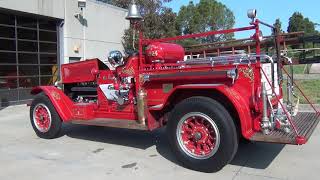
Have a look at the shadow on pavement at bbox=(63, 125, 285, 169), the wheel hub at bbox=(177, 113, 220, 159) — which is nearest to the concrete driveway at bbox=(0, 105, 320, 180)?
the shadow on pavement at bbox=(63, 125, 285, 169)

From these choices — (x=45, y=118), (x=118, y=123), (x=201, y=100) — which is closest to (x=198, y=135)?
(x=201, y=100)

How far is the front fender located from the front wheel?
2.76m

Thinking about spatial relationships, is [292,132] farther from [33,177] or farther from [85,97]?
[85,97]

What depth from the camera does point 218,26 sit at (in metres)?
55.8

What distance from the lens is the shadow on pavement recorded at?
6.58 metres

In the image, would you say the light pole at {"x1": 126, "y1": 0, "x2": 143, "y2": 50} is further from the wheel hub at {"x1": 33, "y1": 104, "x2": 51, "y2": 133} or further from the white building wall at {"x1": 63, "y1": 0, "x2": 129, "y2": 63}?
the white building wall at {"x1": 63, "y1": 0, "x2": 129, "y2": 63}

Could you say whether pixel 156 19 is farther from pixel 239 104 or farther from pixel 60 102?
pixel 239 104

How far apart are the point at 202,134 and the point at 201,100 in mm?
465

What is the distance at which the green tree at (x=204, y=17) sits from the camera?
53881 mm

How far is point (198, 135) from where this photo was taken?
19.8 ft

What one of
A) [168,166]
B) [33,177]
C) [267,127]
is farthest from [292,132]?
[33,177]

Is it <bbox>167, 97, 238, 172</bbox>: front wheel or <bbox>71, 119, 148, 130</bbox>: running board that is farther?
<bbox>71, 119, 148, 130</bbox>: running board

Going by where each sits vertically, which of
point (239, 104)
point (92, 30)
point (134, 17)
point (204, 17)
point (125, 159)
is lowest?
point (125, 159)

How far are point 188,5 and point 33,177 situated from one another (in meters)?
52.7
